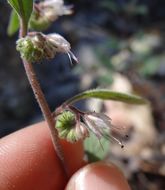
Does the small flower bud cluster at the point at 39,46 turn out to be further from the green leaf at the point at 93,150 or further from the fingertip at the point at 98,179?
the green leaf at the point at 93,150

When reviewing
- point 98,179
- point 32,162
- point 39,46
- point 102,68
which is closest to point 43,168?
point 32,162

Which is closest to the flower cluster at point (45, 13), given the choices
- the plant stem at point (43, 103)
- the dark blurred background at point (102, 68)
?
the plant stem at point (43, 103)

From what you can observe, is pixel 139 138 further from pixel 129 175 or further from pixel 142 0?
pixel 142 0

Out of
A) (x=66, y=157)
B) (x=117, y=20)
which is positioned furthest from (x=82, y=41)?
(x=66, y=157)

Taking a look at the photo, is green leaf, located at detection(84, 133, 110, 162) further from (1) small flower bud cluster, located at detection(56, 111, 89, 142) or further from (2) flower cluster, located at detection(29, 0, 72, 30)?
(2) flower cluster, located at detection(29, 0, 72, 30)

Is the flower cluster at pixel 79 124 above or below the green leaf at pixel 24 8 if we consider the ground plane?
below

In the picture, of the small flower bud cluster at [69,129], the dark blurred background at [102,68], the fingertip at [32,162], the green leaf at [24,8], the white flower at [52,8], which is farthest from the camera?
the dark blurred background at [102,68]

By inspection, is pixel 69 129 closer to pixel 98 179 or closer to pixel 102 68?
pixel 98 179
